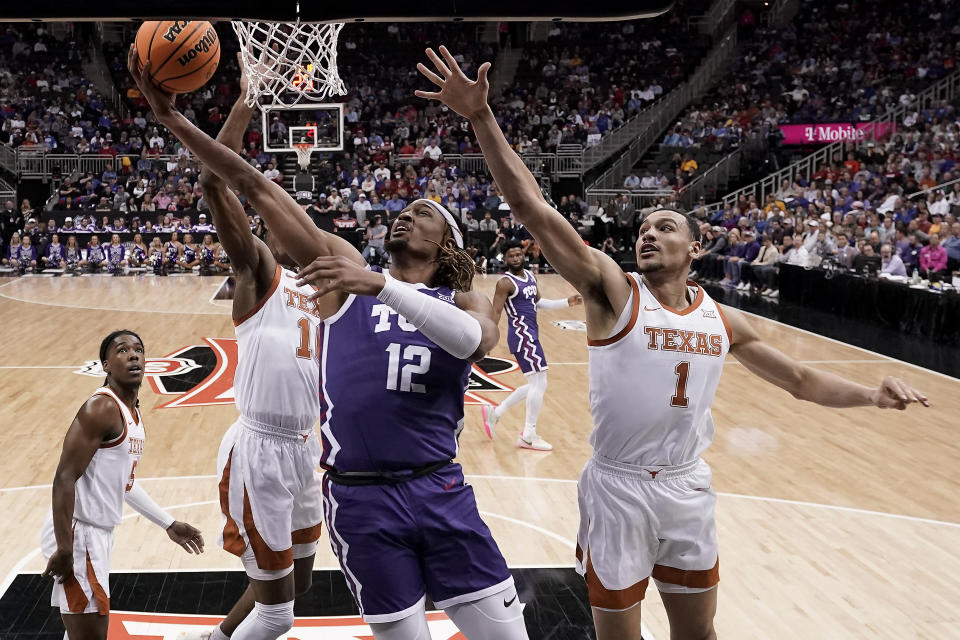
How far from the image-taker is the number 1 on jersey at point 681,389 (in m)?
3.70

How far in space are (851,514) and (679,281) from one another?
3696mm

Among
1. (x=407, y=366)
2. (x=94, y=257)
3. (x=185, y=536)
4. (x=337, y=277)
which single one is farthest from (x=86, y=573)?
(x=94, y=257)

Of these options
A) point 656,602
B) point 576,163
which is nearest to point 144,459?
point 656,602

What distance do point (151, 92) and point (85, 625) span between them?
81.0 inches

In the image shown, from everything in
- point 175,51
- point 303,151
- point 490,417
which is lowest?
point 490,417

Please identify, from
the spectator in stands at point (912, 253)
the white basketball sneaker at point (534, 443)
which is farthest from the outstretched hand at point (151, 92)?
the spectator in stands at point (912, 253)

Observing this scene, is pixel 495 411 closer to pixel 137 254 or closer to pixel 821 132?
pixel 137 254

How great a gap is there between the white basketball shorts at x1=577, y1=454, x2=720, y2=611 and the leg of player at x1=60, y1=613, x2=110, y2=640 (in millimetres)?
1912

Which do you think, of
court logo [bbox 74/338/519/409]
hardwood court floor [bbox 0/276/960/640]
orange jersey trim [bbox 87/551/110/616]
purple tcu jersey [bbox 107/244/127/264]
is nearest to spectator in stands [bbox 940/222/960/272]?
hardwood court floor [bbox 0/276/960/640]

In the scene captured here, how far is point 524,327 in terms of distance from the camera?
8484 mm

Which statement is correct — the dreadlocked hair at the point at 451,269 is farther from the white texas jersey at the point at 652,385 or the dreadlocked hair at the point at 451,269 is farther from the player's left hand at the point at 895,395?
the player's left hand at the point at 895,395

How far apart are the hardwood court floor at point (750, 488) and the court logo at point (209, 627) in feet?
2.46

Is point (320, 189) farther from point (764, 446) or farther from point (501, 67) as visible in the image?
point (764, 446)

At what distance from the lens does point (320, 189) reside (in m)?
26.9
